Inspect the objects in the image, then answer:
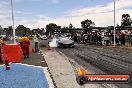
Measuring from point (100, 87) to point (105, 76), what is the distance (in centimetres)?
595

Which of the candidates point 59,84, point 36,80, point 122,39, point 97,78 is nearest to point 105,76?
point 97,78

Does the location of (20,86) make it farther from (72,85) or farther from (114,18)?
(114,18)

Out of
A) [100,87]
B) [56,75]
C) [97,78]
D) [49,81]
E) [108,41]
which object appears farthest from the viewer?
[108,41]

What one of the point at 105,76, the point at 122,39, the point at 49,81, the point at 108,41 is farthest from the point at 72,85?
the point at 108,41

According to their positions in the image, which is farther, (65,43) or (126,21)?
(126,21)

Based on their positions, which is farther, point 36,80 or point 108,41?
point 108,41

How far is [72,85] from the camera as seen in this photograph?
9898 millimetres

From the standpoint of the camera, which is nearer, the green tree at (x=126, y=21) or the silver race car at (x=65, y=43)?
the silver race car at (x=65, y=43)

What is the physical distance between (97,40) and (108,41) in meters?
2.07

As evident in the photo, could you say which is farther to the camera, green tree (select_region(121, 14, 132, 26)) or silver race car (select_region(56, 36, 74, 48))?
green tree (select_region(121, 14, 132, 26))

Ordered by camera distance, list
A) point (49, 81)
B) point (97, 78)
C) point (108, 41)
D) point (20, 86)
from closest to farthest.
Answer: point (97, 78) < point (20, 86) < point (49, 81) < point (108, 41)

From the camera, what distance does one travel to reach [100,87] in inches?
368

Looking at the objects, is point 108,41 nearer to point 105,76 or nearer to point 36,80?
point 36,80

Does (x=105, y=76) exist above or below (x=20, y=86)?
above
